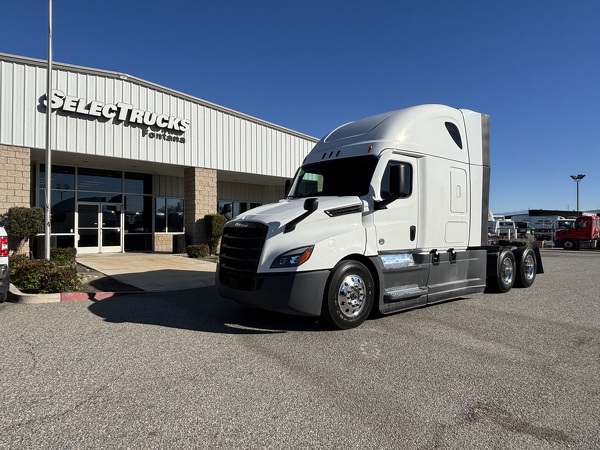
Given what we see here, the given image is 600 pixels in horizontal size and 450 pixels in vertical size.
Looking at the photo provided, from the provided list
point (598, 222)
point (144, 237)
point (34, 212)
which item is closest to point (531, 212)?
point (598, 222)

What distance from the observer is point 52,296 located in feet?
22.9

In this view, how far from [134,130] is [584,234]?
3238 cm

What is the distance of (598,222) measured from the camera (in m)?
Answer: 29.8

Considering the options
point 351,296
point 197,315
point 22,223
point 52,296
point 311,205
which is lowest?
point 197,315

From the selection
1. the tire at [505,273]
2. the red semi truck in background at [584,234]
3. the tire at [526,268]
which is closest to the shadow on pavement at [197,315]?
Result: the tire at [505,273]

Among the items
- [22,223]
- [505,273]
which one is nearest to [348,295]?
[505,273]

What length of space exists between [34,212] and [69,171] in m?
4.15

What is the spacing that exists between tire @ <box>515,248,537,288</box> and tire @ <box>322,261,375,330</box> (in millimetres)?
5392

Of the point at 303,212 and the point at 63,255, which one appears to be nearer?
the point at 303,212

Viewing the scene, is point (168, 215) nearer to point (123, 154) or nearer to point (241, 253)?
point (123, 154)

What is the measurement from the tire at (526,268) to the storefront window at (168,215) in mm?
14544

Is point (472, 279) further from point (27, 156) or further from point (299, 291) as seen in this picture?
point (27, 156)

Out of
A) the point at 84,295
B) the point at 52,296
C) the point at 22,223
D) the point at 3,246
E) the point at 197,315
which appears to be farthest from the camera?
the point at 22,223

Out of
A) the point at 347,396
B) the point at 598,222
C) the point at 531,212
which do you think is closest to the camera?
the point at 347,396
